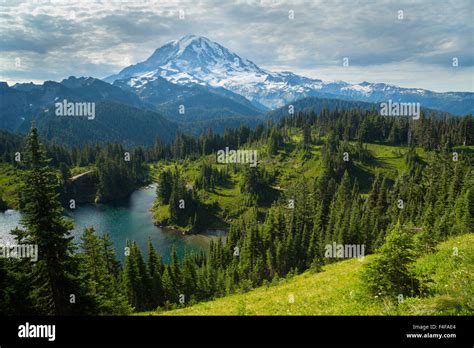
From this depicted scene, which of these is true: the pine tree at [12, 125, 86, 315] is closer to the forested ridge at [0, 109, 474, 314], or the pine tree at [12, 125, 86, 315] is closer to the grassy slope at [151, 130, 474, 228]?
the forested ridge at [0, 109, 474, 314]

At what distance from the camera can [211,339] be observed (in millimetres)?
10352

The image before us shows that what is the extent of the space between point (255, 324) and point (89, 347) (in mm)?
5652

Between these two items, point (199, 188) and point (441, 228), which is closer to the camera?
point (441, 228)

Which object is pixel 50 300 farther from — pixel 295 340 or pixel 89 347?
pixel 295 340

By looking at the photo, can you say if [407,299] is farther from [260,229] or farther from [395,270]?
[260,229]

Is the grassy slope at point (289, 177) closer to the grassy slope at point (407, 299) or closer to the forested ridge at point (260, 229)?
the forested ridge at point (260, 229)

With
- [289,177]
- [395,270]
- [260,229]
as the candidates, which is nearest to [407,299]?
[395,270]

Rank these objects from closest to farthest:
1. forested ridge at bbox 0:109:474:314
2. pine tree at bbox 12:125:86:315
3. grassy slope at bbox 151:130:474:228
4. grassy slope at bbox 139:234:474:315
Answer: grassy slope at bbox 139:234:474:315
pine tree at bbox 12:125:86:315
forested ridge at bbox 0:109:474:314
grassy slope at bbox 151:130:474:228

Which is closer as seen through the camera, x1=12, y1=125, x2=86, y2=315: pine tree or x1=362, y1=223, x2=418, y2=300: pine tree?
x1=362, y1=223, x2=418, y2=300: pine tree

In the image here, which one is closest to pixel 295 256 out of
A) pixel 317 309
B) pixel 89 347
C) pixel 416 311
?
pixel 317 309

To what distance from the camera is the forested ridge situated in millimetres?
22188

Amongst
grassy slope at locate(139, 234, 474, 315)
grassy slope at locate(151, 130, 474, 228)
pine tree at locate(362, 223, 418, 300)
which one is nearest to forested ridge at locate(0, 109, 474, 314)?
pine tree at locate(362, 223, 418, 300)

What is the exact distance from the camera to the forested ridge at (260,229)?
22188mm

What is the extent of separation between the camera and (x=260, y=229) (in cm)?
9538
